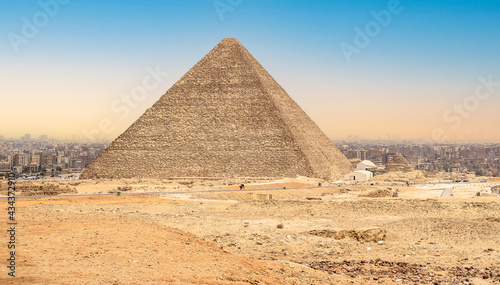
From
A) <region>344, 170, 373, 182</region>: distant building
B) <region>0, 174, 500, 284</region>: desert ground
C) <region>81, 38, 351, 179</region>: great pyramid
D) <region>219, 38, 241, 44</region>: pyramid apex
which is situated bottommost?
<region>0, 174, 500, 284</region>: desert ground

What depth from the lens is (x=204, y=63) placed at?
91.5 meters

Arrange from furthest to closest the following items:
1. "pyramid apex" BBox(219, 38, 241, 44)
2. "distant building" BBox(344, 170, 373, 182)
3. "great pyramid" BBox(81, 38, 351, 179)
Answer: "pyramid apex" BBox(219, 38, 241, 44) < "great pyramid" BBox(81, 38, 351, 179) < "distant building" BBox(344, 170, 373, 182)

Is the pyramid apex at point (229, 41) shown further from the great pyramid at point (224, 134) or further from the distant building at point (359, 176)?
the distant building at point (359, 176)

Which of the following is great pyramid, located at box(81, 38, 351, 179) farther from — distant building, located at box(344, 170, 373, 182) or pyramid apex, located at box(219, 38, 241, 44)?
distant building, located at box(344, 170, 373, 182)

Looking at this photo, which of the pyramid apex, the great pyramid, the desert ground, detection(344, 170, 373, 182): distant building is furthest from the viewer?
the pyramid apex

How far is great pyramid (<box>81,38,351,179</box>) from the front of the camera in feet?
248

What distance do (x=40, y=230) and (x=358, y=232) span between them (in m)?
10.1

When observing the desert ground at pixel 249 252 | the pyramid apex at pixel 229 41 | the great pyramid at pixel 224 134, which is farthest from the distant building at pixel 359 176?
the desert ground at pixel 249 252

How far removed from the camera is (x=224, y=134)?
8044 centimetres

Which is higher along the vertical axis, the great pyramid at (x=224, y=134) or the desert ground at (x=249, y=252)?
the great pyramid at (x=224, y=134)

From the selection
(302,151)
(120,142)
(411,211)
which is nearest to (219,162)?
(302,151)

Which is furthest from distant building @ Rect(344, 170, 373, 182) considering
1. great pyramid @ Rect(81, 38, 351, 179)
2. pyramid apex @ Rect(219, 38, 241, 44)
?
pyramid apex @ Rect(219, 38, 241, 44)

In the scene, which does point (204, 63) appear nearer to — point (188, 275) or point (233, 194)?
point (233, 194)

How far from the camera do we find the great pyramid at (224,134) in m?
75.5
